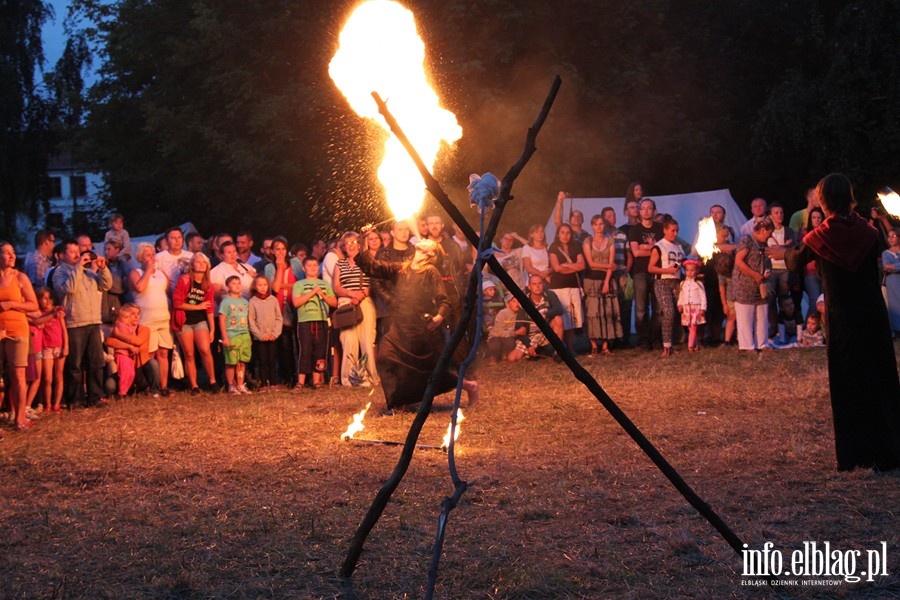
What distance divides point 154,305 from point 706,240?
25.1ft

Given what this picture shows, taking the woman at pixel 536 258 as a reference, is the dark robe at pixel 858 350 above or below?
below

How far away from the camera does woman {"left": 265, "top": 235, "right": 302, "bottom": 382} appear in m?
12.6

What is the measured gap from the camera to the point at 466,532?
18.4ft

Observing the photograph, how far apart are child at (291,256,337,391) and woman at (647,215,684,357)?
4497 mm

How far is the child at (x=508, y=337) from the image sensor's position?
45.3 feet

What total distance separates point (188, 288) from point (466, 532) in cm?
730

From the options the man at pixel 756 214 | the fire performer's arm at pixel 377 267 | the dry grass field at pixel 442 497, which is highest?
the man at pixel 756 214

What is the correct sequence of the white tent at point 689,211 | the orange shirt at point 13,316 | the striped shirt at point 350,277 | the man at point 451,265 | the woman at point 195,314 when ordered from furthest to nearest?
1. the white tent at point 689,211
2. the striped shirt at point 350,277
3. the woman at point 195,314
4. the man at point 451,265
5. the orange shirt at point 13,316

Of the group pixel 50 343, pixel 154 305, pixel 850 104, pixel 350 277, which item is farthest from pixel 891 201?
pixel 850 104

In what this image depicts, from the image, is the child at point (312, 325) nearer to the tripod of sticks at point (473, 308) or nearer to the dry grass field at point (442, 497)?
the dry grass field at point (442, 497)

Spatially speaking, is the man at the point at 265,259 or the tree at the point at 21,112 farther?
the tree at the point at 21,112

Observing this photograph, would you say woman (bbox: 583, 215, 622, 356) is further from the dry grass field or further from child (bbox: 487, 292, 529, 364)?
the dry grass field

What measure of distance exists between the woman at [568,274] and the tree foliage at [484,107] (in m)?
4.87

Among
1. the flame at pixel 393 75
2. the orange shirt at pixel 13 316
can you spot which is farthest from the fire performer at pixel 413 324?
the flame at pixel 393 75
